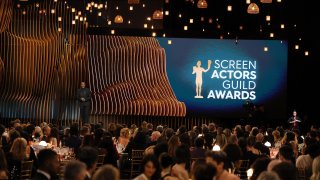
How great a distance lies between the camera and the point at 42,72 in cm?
2753

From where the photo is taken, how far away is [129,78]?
93.6 feet

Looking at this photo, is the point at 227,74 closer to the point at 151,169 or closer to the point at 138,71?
the point at 138,71

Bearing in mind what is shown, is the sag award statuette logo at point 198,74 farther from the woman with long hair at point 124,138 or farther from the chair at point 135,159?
the chair at point 135,159

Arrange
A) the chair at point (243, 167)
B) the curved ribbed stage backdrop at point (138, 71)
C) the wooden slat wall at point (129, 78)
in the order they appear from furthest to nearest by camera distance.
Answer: the wooden slat wall at point (129, 78) < the curved ribbed stage backdrop at point (138, 71) < the chair at point (243, 167)

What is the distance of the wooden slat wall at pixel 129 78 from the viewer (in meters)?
28.1

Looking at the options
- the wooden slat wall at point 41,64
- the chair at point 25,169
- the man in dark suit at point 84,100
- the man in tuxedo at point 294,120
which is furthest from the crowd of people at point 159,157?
the wooden slat wall at point 41,64

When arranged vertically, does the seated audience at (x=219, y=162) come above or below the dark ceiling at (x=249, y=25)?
below

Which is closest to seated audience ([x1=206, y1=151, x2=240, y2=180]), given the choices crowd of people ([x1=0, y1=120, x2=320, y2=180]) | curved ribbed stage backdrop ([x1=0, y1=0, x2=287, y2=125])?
crowd of people ([x1=0, y1=120, x2=320, y2=180])

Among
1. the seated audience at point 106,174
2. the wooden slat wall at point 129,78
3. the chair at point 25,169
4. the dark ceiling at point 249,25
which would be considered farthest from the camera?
the dark ceiling at point 249,25

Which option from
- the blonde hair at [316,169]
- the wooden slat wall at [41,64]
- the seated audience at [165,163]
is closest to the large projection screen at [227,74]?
the wooden slat wall at [41,64]

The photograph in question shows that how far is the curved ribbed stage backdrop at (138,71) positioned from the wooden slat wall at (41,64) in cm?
3

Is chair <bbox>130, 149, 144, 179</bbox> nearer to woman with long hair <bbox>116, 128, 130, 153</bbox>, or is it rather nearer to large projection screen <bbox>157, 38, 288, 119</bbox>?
woman with long hair <bbox>116, 128, 130, 153</bbox>

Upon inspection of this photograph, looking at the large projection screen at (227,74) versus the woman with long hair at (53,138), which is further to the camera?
the large projection screen at (227,74)

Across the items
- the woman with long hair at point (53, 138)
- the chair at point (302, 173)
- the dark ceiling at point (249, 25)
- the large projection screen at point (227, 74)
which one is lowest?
the chair at point (302, 173)
